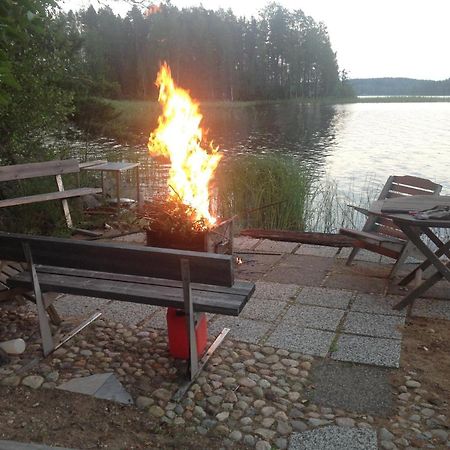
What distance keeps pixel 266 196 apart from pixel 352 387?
21.1 ft

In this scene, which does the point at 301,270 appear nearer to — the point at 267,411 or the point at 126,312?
the point at 126,312

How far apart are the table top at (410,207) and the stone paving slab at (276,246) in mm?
1709

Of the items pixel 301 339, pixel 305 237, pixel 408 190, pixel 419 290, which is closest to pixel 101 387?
pixel 301 339

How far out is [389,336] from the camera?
12.9ft

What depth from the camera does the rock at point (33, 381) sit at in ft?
10.3

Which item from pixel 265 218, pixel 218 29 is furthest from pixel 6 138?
pixel 218 29

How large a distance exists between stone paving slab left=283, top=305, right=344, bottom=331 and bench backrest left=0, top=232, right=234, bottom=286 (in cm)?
153

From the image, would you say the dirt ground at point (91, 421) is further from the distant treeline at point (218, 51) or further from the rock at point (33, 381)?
the distant treeline at point (218, 51)

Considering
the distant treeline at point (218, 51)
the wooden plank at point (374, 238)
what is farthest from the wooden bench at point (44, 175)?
the distant treeline at point (218, 51)

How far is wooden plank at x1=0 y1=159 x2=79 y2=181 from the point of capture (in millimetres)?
7129

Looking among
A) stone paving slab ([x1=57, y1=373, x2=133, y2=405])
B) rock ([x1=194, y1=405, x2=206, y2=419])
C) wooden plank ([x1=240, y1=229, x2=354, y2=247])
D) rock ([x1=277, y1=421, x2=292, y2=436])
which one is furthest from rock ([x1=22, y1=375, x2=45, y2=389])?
wooden plank ([x1=240, y1=229, x2=354, y2=247])

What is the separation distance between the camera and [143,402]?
2.97 meters

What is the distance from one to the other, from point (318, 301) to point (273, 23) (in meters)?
70.1

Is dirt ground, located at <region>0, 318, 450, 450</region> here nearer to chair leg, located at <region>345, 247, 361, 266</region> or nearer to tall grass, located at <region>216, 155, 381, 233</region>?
chair leg, located at <region>345, 247, 361, 266</region>
